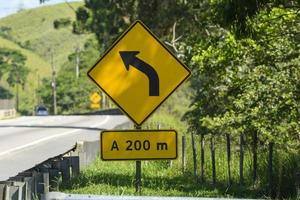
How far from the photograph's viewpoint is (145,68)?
8180 mm

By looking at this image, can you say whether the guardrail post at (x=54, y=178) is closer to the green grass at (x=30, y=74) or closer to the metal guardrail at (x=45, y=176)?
the metal guardrail at (x=45, y=176)

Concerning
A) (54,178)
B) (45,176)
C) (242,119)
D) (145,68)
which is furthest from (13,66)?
(45,176)

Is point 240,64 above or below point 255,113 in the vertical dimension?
above

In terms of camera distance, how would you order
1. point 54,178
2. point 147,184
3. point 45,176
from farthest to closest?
1. point 147,184
2. point 54,178
3. point 45,176

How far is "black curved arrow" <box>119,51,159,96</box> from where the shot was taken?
8156 millimetres

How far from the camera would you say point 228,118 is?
53.7ft

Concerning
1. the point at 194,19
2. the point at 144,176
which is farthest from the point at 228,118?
the point at 194,19

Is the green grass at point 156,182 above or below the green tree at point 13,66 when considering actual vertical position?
below

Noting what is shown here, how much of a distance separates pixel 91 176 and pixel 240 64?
683cm

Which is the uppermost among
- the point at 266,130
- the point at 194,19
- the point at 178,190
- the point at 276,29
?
the point at 194,19

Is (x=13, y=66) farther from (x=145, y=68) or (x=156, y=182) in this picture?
(x=145, y=68)

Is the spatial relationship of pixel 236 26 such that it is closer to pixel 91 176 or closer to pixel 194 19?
pixel 91 176

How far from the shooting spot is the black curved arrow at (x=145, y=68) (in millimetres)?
8156

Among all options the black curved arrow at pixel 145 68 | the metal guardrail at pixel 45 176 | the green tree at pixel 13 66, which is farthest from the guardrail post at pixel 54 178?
the green tree at pixel 13 66
